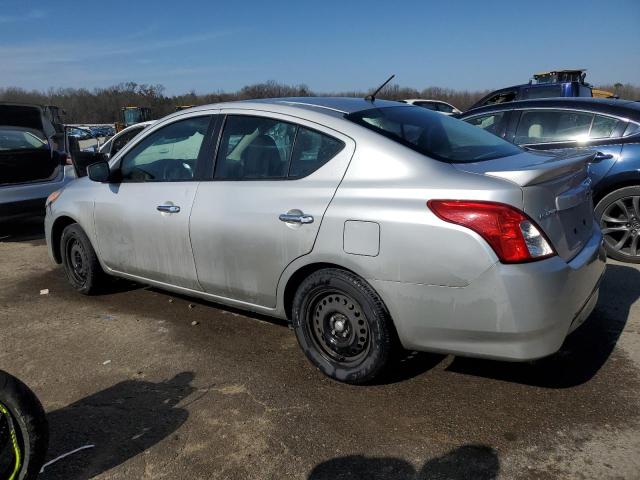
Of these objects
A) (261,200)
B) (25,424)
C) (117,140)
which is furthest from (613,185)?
(117,140)

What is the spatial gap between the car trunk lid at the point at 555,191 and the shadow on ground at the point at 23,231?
6991mm

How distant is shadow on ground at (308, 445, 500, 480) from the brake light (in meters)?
0.92

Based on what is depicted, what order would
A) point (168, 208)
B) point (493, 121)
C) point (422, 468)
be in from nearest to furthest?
1. point (422, 468)
2. point (168, 208)
3. point (493, 121)

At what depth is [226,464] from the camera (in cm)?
257

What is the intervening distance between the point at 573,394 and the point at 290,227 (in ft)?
6.04

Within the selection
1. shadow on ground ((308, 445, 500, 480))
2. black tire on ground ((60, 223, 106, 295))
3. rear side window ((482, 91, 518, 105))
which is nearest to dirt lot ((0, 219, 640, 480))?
shadow on ground ((308, 445, 500, 480))

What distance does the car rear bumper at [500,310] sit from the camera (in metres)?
2.57

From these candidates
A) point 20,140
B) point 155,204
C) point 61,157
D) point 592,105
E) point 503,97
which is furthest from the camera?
point 503,97

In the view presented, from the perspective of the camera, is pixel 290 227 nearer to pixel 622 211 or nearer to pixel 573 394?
pixel 573 394

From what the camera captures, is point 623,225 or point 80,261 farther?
point 623,225

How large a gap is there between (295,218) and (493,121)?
3.89m

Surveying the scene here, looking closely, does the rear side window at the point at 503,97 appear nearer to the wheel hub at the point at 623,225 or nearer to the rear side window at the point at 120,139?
the wheel hub at the point at 623,225

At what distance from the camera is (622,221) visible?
5.43 metres

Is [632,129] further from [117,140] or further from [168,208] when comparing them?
[117,140]
